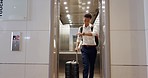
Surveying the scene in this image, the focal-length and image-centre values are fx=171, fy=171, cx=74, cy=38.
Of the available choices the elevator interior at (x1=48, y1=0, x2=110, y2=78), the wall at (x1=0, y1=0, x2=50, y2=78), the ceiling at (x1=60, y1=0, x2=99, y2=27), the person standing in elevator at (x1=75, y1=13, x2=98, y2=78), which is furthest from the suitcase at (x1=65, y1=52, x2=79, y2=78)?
the ceiling at (x1=60, y1=0, x2=99, y2=27)

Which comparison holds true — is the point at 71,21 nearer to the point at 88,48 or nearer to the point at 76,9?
the point at 76,9

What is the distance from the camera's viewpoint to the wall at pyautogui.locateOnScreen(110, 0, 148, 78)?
189 centimetres

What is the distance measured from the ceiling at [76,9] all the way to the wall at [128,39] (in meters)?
3.02

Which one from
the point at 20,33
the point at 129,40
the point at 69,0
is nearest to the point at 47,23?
the point at 20,33

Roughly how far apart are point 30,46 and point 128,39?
1.12 m

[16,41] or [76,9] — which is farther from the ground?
[76,9]

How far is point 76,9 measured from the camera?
231 inches

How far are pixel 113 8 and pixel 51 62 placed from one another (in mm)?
935

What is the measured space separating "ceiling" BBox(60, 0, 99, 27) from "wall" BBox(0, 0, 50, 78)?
2909 mm

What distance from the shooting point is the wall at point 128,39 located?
74.4 inches

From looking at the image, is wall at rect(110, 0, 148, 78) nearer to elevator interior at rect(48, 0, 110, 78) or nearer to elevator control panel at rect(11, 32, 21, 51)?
elevator control panel at rect(11, 32, 21, 51)

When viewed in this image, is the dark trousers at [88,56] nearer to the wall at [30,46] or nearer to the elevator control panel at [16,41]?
the wall at [30,46]

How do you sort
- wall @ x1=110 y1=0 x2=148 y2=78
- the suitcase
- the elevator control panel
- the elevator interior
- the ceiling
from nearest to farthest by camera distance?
wall @ x1=110 y1=0 x2=148 y2=78
the elevator control panel
the suitcase
the elevator interior
the ceiling

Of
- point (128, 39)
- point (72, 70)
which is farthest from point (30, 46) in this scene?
point (72, 70)
